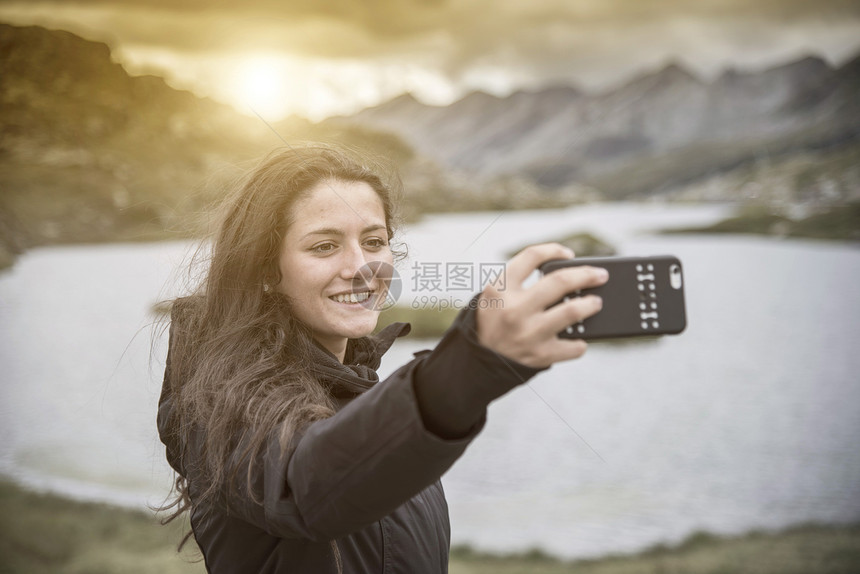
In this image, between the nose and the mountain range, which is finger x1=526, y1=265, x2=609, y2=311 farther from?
the mountain range

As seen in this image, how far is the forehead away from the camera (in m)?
1.20

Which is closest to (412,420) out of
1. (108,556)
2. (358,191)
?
(358,191)

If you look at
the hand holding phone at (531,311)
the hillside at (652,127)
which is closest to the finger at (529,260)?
the hand holding phone at (531,311)

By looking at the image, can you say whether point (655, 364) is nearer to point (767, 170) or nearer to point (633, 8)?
point (767, 170)

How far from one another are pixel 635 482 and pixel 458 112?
21.5 ft

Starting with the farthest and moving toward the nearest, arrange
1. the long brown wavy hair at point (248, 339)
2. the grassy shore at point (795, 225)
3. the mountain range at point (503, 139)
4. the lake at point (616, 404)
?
the grassy shore at point (795, 225)
the lake at point (616, 404)
the mountain range at point (503, 139)
the long brown wavy hair at point (248, 339)

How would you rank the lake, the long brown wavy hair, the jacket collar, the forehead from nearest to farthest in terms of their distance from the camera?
1. the long brown wavy hair
2. the jacket collar
3. the forehead
4. the lake

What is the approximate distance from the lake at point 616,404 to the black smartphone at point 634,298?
26.0 ft

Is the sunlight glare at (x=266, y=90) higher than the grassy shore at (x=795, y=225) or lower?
lower

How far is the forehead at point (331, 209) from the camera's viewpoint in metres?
1.20

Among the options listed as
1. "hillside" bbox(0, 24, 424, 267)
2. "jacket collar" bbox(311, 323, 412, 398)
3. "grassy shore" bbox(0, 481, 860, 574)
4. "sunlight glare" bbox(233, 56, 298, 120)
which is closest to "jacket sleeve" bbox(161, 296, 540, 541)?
"jacket collar" bbox(311, 323, 412, 398)

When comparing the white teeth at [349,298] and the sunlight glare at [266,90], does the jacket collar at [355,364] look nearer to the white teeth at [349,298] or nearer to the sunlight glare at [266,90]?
the white teeth at [349,298]

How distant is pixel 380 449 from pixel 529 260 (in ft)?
0.78

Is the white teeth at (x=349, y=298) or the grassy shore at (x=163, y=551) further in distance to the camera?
the grassy shore at (x=163, y=551)
